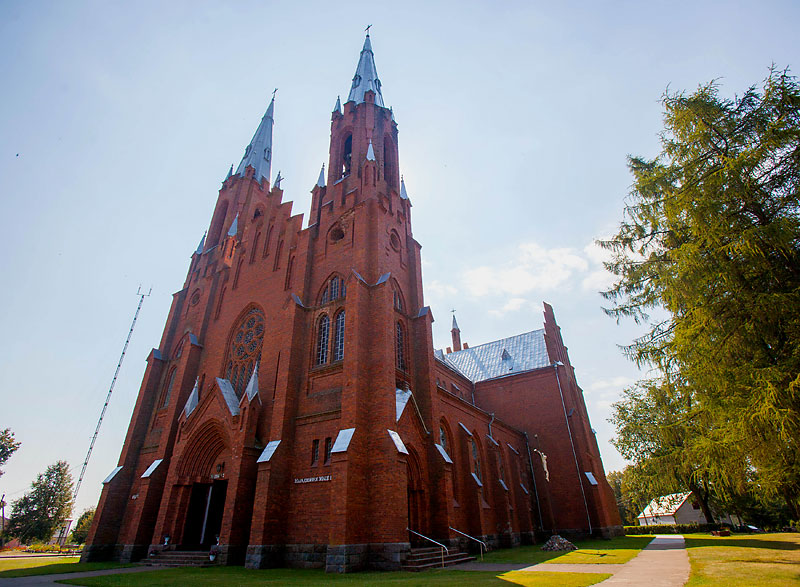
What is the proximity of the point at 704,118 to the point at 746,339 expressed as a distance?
18.0ft

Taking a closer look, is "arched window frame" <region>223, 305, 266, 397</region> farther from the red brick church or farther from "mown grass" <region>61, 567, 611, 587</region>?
"mown grass" <region>61, 567, 611, 587</region>

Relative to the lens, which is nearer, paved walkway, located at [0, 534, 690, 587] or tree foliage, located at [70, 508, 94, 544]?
paved walkway, located at [0, 534, 690, 587]

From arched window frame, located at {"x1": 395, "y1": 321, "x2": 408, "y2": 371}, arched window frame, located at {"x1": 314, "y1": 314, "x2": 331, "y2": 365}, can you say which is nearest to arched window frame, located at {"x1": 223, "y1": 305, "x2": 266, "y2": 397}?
arched window frame, located at {"x1": 314, "y1": 314, "x2": 331, "y2": 365}

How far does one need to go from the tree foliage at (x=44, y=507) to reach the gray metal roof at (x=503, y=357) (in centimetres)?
5023

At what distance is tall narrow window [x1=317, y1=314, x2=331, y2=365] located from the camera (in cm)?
1878

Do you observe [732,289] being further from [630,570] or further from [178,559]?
[178,559]

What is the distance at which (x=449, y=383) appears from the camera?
30688 mm

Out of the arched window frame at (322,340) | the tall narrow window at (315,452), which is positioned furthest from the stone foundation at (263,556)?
the arched window frame at (322,340)

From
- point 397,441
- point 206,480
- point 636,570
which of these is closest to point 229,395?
point 206,480

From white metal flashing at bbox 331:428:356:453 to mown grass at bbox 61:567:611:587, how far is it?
3.63 meters

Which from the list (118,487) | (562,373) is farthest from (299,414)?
(562,373)

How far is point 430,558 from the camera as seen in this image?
14.1 metres

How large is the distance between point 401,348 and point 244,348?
858 cm

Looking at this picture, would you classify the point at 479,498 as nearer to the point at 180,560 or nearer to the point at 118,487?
the point at 180,560
